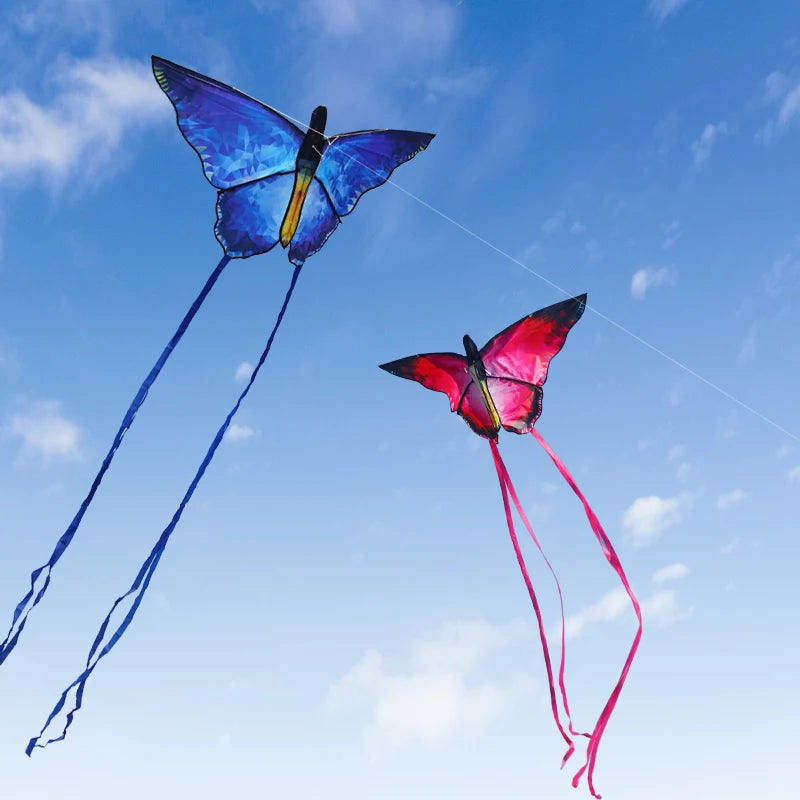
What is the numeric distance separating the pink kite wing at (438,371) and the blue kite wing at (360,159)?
1.38 m

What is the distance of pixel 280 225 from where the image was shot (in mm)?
4523

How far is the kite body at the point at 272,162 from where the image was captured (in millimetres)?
4129

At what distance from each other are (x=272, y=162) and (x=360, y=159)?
0.62 metres

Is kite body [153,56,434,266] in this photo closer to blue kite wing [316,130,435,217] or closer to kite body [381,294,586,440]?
blue kite wing [316,130,435,217]

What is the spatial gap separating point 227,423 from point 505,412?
8.42ft

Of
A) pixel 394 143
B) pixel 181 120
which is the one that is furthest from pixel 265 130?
pixel 394 143

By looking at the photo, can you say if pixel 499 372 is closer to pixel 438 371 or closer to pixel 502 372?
pixel 502 372

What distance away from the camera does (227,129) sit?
423cm

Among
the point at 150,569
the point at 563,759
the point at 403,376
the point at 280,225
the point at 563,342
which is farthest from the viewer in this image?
the point at 403,376

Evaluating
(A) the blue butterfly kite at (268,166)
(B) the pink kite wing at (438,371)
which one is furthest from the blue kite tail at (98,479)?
(B) the pink kite wing at (438,371)

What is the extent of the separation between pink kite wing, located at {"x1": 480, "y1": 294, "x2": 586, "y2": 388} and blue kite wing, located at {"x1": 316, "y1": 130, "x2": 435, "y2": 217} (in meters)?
1.55

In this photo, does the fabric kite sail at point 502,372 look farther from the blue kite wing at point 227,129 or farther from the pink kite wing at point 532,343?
the blue kite wing at point 227,129

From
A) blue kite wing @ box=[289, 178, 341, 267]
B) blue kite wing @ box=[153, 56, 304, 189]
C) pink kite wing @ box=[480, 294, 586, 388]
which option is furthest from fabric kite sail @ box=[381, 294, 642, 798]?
blue kite wing @ box=[153, 56, 304, 189]

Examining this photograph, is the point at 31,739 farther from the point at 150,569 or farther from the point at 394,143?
the point at 394,143
